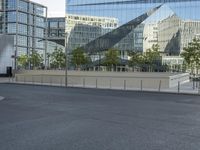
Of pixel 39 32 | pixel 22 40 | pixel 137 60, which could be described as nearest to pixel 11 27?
pixel 22 40

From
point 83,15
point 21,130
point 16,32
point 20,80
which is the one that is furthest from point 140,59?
point 21,130

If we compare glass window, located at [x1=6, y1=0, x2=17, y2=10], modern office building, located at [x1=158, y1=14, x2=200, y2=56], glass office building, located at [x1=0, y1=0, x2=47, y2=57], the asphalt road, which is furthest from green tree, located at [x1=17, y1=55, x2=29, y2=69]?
the asphalt road

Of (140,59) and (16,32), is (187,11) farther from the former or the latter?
(16,32)

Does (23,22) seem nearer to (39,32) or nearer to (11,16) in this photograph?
(11,16)

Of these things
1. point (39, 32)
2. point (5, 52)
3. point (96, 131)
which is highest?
point (39, 32)

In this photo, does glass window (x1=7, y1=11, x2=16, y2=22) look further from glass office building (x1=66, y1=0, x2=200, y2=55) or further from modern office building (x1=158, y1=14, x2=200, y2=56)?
modern office building (x1=158, y1=14, x2=200, y2=56)

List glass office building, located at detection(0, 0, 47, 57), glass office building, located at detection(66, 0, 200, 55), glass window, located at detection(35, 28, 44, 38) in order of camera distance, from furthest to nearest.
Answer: glass window, located at detection(35, 28, 44, 38) < glass office building, located at detection(0, 0, 47, 57) < glass office building, located at detection(66, 0, 200, 55)

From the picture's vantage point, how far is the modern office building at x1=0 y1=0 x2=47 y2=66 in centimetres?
14412

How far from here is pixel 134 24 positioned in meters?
106

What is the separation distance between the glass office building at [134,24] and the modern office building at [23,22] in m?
29.4

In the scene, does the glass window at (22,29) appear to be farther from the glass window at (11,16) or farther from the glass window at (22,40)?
the glass window at (11,16)

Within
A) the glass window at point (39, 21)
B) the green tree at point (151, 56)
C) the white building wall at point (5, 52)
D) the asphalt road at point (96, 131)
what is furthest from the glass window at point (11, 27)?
the asphalt road at point (96, 131)

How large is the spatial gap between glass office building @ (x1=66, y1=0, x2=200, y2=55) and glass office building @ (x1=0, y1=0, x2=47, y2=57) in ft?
96.6

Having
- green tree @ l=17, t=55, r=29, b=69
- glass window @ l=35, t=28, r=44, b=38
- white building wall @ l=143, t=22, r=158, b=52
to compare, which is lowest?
green tree @ l=17, t=55, r=29, b=69
